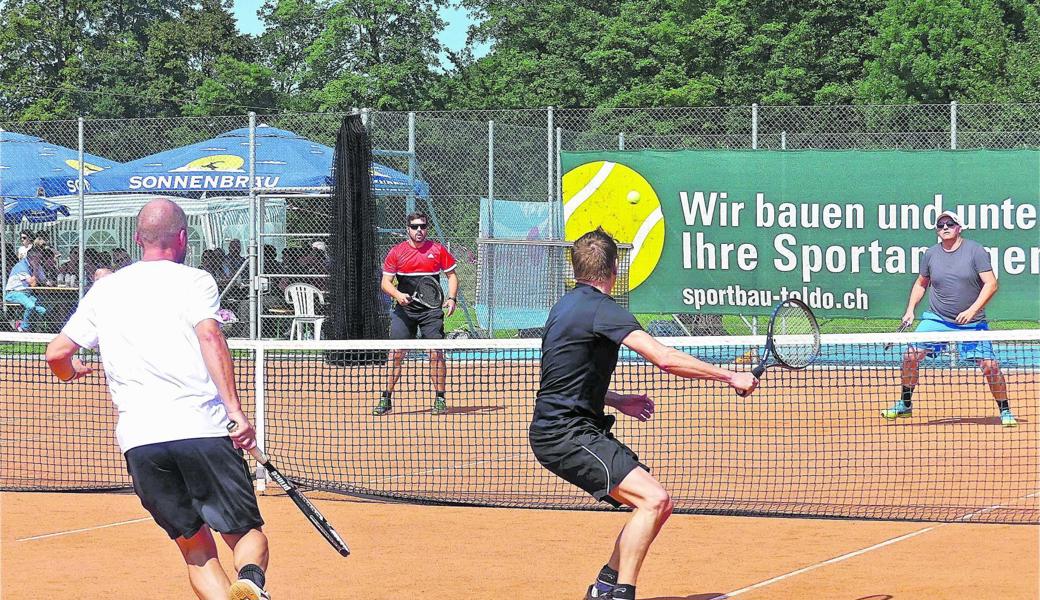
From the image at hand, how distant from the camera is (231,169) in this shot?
714 inches

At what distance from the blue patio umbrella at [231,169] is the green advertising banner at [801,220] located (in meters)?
3.17

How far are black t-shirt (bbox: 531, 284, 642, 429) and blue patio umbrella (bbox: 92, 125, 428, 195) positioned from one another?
12.0m

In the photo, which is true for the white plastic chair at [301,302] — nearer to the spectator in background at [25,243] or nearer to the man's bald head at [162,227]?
the spectator in background at [25,243]

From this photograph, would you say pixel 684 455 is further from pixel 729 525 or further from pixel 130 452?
pixel 130 452

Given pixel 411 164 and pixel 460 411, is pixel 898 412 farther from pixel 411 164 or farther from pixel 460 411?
pixel 411 164

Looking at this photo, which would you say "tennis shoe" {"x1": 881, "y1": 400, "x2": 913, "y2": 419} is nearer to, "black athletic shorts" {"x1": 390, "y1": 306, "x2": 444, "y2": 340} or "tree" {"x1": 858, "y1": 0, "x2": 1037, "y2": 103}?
"black athletic shorts" {"x1": 390, "y1": 306, "x2": 444, "y2": 340}

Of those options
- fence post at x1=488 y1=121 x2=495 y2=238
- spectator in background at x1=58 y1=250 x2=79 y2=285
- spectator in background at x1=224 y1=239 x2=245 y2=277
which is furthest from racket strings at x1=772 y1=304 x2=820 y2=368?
spectator in background at x1=58 y1=250 x2=79 y2=285

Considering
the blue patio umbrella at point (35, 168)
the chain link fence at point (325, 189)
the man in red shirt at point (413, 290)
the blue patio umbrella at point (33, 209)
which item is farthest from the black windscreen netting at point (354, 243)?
the blue patio umbrella at point (33, 209)

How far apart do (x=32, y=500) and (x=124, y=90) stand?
125 feet

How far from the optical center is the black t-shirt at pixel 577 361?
5098mm

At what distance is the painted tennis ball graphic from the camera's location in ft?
50.5

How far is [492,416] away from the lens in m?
11.7

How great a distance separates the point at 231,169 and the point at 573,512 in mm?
11549

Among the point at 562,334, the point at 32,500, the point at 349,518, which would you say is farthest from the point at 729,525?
the point at 32,500
